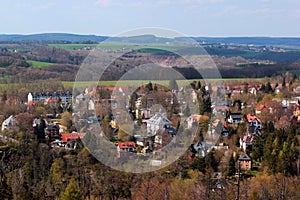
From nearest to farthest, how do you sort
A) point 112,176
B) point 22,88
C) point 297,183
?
point 297,183 → point 112,176 → point 22,88

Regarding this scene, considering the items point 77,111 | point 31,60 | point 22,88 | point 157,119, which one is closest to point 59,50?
point 31,60

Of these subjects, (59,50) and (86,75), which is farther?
(59,50)

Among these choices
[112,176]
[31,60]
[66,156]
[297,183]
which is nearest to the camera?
[297,183]

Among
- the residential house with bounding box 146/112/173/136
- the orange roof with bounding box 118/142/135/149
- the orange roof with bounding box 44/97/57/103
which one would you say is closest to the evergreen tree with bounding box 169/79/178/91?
the orange roof with bounding box 44/97/57/103

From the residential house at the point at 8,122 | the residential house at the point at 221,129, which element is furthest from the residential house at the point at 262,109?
the residential house at the point at 8,122

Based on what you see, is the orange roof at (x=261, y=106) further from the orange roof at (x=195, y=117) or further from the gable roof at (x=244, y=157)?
the gable roof at (x=244, y=157)

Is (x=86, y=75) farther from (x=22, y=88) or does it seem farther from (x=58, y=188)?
(x=58, y=188)

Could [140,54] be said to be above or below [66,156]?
above
